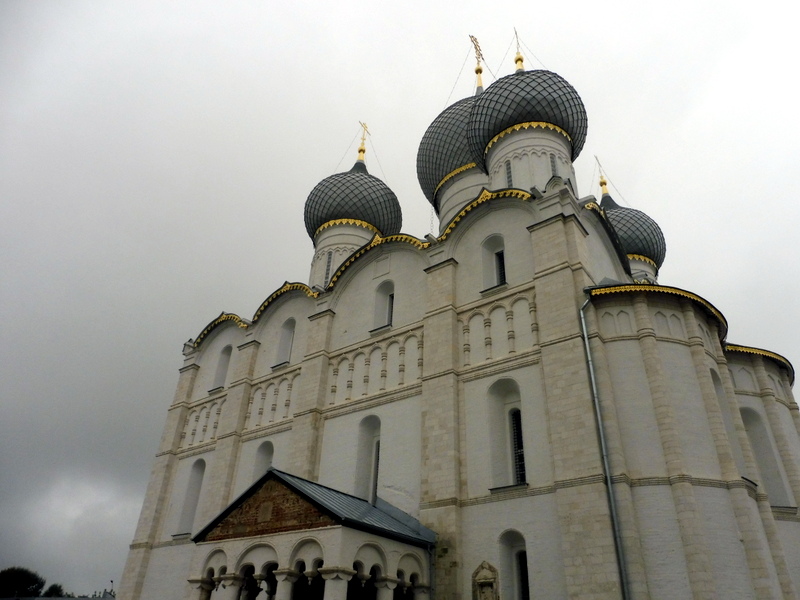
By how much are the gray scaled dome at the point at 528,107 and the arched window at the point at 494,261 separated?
4393 millimetres

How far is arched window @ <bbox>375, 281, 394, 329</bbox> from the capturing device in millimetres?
15969

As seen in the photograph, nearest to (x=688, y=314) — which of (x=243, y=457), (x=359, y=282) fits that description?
(x=359, y=282)

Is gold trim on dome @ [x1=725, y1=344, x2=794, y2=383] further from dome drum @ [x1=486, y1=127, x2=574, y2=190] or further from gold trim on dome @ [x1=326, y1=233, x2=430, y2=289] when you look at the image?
gold trim on dome @ [x1=326, y1=233, x2=430, y2=289]

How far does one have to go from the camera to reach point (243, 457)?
17000mm

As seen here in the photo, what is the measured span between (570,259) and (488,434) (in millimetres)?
3969

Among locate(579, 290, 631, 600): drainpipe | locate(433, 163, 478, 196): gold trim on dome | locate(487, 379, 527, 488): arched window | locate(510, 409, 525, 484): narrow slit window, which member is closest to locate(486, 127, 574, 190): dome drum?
locate(433, 163, 478, 196): gold trim on dome

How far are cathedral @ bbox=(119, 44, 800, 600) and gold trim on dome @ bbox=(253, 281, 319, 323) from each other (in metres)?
0.09

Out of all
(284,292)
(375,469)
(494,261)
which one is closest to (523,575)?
(375,469)

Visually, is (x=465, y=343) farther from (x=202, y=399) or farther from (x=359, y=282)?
(x=202, y=399)

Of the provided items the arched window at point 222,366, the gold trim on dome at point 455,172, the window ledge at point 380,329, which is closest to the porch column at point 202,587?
the window ledge at point 380,329

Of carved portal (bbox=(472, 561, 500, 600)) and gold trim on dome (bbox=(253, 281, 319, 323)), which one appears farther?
gold trim on dome (bbox=(253, 281, 319, 323))

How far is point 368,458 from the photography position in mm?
14203

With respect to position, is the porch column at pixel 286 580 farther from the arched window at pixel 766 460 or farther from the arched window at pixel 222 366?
the arched window at pixel 222 366

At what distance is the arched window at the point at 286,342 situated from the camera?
18203 millimetres
